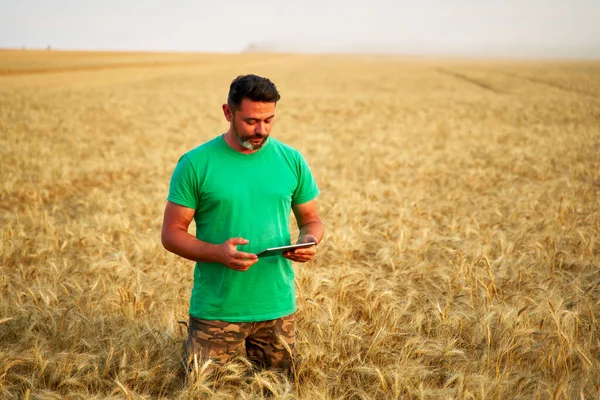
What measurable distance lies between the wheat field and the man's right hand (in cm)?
65

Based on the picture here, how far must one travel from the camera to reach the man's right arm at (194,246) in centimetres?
247

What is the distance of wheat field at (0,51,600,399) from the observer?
10.2 ft

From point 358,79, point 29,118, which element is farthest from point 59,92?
point 358,79

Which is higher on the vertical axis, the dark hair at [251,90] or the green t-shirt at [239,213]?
the dark hair at [251,90]

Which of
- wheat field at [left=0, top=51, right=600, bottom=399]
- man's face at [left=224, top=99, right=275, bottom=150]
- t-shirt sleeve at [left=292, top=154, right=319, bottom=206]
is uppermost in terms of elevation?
man's face at [left=224, top=99, right=275, bottom=150]

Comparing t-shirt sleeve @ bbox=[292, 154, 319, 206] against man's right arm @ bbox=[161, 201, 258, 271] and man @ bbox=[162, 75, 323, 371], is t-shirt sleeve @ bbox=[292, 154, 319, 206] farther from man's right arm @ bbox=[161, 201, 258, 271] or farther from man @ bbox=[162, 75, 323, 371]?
man's right arm @ bbox=[161, 201, 258, 271]

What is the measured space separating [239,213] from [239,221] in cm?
4

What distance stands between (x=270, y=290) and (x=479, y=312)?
6.61 feet

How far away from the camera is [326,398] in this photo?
295 centimetres

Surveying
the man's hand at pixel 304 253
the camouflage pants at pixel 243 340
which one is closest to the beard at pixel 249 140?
the man's hand at pixel 304 253

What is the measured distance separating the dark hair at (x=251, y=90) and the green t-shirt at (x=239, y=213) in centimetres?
25

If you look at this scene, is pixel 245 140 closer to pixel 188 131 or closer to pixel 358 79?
pixel 188 131

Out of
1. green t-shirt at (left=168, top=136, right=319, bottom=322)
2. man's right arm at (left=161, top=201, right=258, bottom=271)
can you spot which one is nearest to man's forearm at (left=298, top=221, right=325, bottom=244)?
green t-shirt at (left=168, top=136, right=319, bottom=322)

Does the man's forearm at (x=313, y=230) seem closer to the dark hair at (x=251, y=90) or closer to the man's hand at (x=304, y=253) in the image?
the man's hand at (x=304, y=253)
